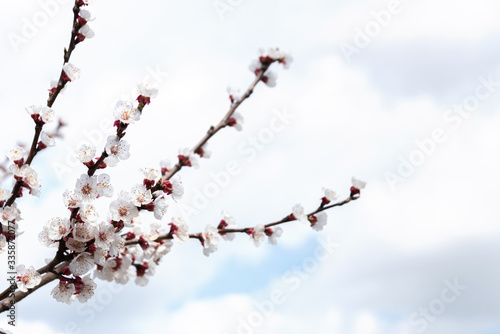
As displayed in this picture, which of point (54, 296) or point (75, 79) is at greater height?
point (75, 79)

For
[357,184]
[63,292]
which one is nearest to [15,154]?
[63,292]

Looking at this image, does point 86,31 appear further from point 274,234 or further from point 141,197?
point 274,234

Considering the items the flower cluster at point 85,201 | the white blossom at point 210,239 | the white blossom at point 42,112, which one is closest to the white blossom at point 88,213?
the flower cluster at point 85,201

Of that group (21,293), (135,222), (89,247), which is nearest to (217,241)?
(135,222)

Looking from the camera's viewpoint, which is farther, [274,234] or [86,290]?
[274,234]

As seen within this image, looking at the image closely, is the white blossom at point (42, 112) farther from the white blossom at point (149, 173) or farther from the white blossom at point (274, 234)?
the white blossom at point (274, 234)

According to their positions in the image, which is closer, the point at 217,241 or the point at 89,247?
the point at 89,247

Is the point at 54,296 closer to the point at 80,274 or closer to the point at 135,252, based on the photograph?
the point at 80,274

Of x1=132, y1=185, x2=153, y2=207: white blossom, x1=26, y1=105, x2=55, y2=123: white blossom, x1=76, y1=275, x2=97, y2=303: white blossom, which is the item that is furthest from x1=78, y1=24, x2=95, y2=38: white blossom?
x1=76, y1=275, x2=97, y2=303: white blossom
